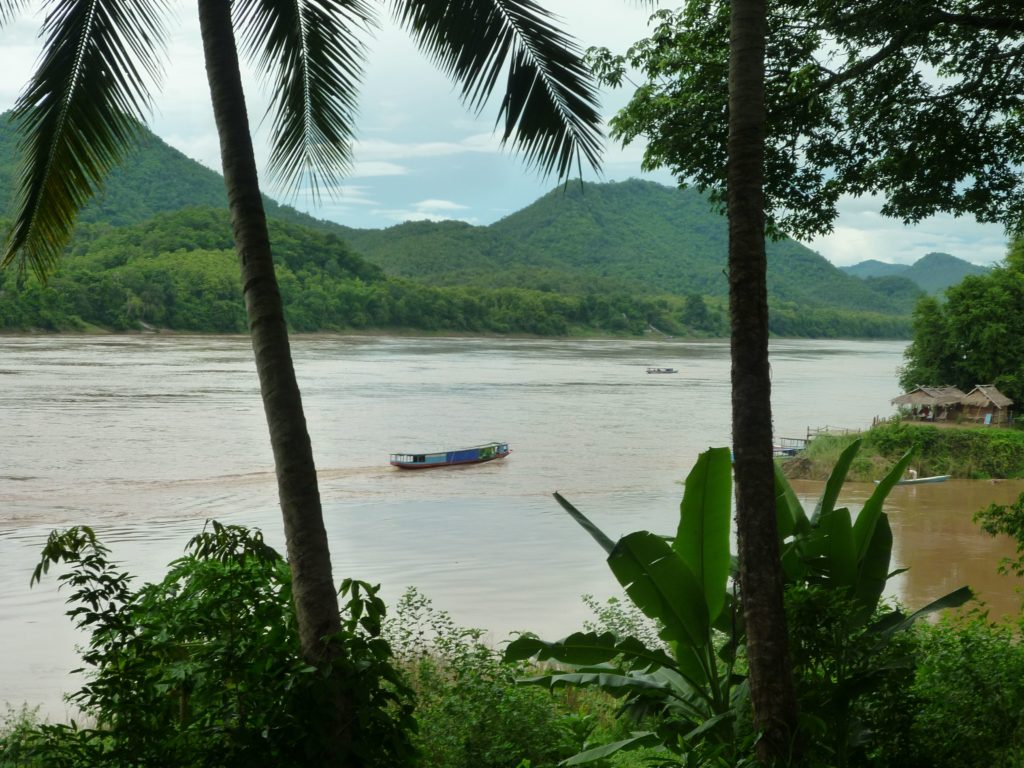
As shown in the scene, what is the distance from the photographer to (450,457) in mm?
29172

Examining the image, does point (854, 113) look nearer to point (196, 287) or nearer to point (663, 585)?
point (663, 585)

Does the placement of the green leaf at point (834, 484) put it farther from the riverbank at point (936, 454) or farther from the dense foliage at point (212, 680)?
the riverbank at point (936, 454)

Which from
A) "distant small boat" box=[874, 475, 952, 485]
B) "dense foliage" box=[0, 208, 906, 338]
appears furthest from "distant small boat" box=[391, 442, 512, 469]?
"dense foliage" box=[0, 208, 906, 338]

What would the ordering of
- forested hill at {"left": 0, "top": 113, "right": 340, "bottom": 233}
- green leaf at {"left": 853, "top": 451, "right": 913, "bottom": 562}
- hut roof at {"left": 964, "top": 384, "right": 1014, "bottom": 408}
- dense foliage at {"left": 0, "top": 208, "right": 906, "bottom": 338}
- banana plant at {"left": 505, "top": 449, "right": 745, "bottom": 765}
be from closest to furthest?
banana plant at {"left": 505, "top": 449, "right": 745, "bottom": 765} → green leaf at {"left": 853, "top": 451, "right": 913, "bottom": 562} → hut roof at {"left": 964, "top": 384, "right": 1014, "bottom": 408} → dense foliage at {"left": 0, "top": 208, "right": 906, "bottom": 338} → forested hill at {"left": 0, "top": 113, "right": 340, "bottom": 233}

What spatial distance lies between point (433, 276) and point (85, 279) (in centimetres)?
4418

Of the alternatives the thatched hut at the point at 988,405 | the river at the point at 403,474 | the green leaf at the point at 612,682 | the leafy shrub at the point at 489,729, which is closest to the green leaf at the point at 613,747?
the green leaf at the point at 612,682

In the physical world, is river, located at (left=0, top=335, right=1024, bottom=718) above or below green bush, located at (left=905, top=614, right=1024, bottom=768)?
below

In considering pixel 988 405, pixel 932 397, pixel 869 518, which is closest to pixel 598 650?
pixel 869 518

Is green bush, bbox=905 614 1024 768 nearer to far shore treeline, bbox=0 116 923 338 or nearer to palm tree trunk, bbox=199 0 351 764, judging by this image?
palm tree trunk, bbox=199 0 351 764

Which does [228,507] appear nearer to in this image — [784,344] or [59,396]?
[59,396]

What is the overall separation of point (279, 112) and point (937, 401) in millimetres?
30368

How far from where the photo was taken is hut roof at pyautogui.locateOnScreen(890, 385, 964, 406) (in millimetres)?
31375

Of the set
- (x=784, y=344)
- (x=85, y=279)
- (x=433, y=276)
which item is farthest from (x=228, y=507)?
(x=784, y=344)

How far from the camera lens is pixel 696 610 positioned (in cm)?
364
